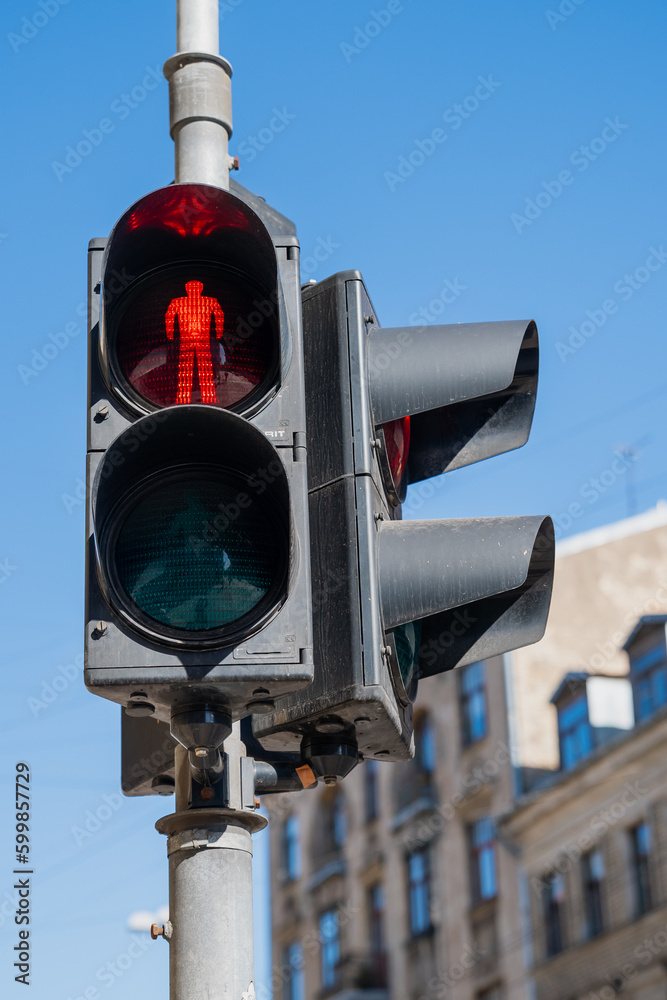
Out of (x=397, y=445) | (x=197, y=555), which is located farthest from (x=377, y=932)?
(x=197, y=555)

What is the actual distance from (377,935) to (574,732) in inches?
333

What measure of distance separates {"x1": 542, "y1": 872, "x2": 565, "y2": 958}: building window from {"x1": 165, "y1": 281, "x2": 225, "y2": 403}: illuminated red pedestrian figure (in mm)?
27609

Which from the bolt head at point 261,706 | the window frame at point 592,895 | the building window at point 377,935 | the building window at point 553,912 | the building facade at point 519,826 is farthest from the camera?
the building window at point 377,935

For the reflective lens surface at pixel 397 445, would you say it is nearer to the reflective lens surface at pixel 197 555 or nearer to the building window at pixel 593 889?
the reflective lens surface at pixel 197 555

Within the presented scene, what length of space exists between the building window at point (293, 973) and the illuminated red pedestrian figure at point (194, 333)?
1449 inches

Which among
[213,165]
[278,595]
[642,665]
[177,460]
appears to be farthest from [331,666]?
[642,665]

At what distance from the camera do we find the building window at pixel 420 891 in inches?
1313

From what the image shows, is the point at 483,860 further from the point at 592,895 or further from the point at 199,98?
the point at 199,98

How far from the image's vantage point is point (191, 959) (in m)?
3.11

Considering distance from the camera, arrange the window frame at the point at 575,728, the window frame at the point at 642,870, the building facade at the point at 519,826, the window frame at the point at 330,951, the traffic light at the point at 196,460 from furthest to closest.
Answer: the window frame at the point at 330,951
the window frame at the point at 575,728
the building facade at the point at 519,826
the window frame at the point at 642,870
the traffic light at the point at 196,460

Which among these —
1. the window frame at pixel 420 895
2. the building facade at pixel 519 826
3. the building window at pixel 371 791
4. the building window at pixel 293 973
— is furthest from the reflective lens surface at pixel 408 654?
the building window at pixel 293 973

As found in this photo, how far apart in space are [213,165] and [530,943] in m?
28.2

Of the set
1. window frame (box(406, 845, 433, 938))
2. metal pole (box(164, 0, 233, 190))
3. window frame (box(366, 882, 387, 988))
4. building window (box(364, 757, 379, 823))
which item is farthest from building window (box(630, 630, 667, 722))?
metal pole (box(164, 0, 233, 190))

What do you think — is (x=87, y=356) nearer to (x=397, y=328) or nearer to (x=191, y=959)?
(x=397, y=328)
